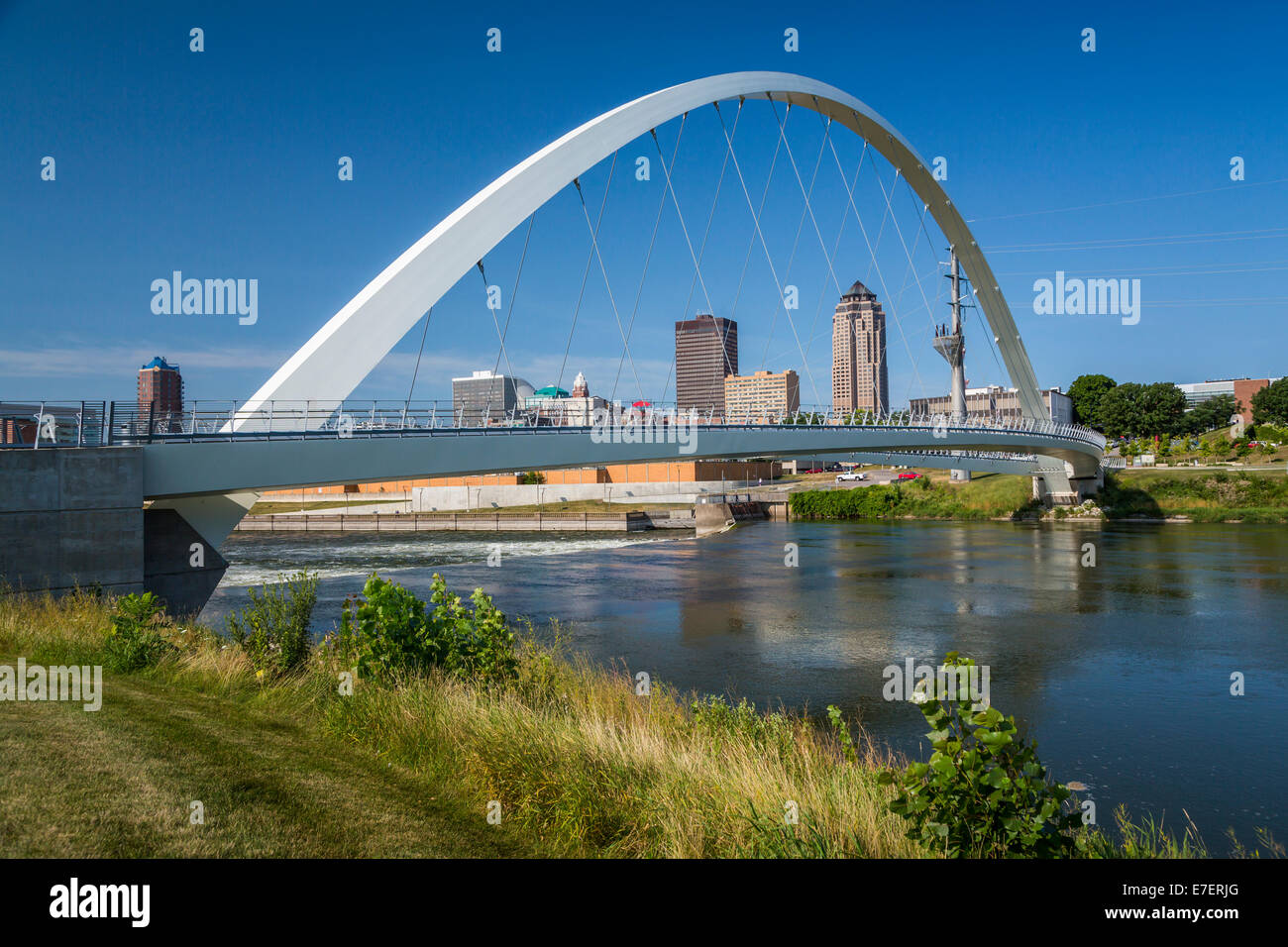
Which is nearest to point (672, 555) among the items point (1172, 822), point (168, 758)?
point (1172, 822)

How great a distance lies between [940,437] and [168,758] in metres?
31.8

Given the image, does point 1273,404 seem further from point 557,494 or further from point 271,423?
point 271,423

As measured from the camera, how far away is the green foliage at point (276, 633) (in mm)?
8914

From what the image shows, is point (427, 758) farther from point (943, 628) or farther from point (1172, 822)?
point (943, 628)

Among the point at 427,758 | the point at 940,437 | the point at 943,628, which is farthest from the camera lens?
the point at 940,437

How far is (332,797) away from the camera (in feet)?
15.9

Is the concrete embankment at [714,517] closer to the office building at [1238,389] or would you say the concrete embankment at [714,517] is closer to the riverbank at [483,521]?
the riverbank at [483,521]

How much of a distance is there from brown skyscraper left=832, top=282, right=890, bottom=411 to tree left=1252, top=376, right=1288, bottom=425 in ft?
182

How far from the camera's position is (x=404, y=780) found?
18.2 ft

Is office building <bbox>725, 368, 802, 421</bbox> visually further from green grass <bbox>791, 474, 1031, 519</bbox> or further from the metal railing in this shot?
the metal railing

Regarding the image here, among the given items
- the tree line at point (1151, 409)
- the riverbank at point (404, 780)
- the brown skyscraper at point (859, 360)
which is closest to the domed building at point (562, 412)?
the riverbank at point (404, 780)

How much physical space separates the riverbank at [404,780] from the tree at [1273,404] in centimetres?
Answer: 10035

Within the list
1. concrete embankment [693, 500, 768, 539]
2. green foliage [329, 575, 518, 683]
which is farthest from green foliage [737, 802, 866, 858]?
concrete embankment [693, 500, 768, 539]

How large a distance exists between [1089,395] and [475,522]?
252 ft
